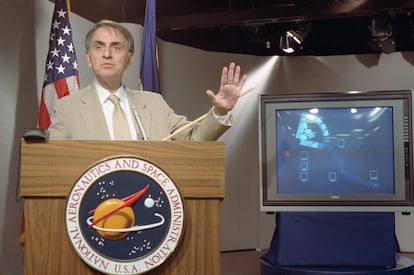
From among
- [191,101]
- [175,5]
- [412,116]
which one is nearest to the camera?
[412,116]

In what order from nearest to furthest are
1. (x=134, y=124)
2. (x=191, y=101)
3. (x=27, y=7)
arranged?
(x=134, y=124)
(x=27, y=7)
(x=191, y=101)

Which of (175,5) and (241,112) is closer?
(241,112)

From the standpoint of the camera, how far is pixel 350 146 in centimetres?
260

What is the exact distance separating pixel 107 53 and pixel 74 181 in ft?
1.70

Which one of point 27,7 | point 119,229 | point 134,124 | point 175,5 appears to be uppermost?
point 175,5

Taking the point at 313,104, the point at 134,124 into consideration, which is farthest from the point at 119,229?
the point at 313,104

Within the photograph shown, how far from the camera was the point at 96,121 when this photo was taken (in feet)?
5.05

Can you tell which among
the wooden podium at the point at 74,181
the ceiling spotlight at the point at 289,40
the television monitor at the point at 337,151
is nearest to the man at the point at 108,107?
the wooden podium at the point at 74,181

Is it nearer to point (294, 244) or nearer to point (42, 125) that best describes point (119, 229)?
point (294, 244)

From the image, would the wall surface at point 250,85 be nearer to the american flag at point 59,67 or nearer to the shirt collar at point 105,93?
the american flag at point 59,67

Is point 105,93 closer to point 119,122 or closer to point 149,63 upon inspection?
point 119,122

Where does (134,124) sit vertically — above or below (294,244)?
above

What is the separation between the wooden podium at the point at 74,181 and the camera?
119cm

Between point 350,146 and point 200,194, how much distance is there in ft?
5.12
